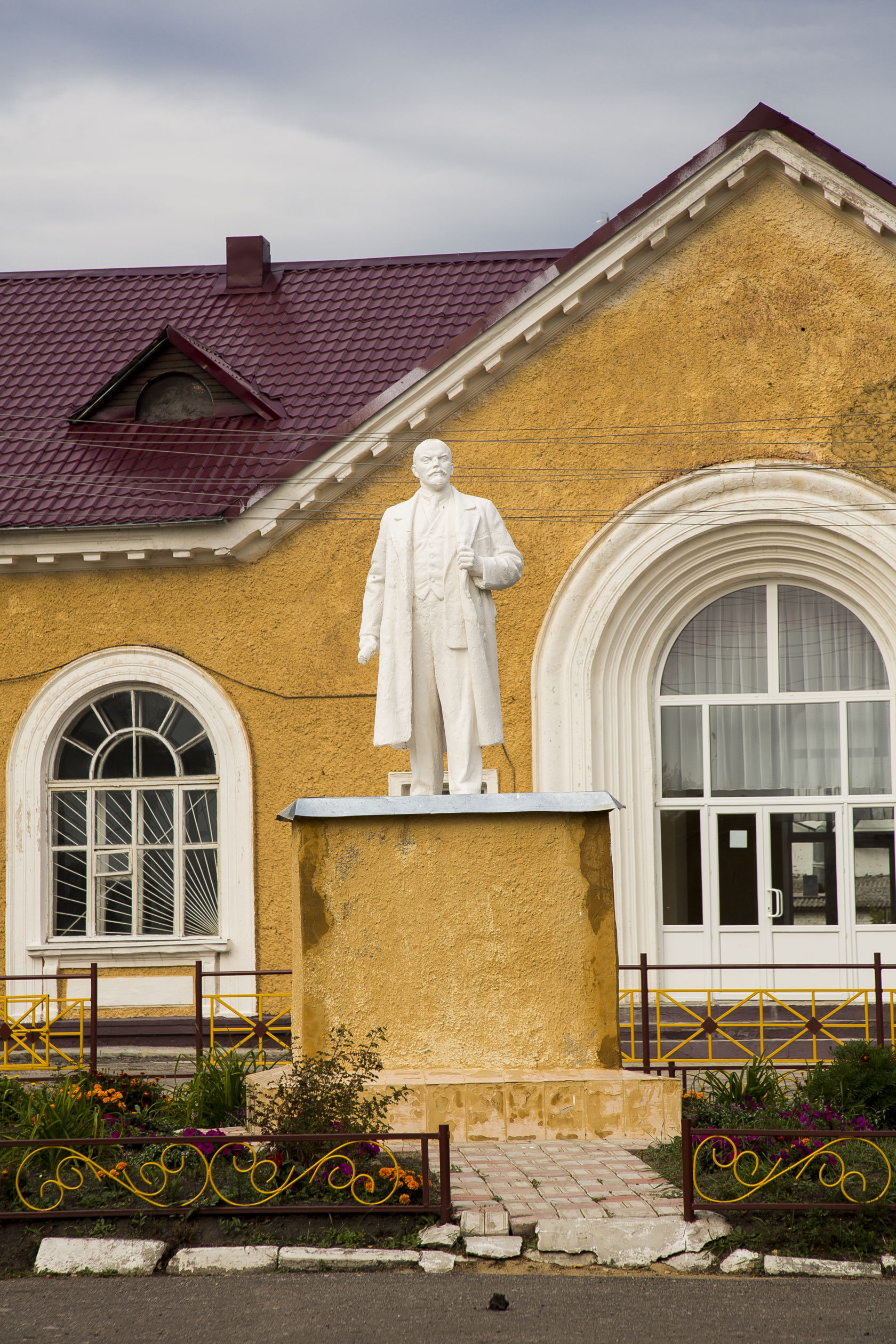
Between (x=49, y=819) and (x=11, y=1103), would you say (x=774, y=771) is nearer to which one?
(x=49, y=819)

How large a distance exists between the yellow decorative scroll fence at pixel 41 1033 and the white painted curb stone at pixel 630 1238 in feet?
17.5

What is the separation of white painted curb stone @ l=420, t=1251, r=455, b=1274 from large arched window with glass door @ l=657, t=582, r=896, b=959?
7689 mm

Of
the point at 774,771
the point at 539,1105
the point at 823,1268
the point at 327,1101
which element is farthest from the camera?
the point at 774,771

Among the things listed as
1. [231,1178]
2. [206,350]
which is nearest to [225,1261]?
[231,1178]

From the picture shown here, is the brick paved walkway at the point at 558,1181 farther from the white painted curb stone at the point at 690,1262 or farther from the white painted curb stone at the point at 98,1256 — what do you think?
the white painted curb stone at the point at 98,1256

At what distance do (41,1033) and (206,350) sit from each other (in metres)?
6.84

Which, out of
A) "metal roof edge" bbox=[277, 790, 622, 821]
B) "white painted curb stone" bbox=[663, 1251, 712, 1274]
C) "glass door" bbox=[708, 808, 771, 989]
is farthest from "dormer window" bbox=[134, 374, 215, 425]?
"white painted curb stone" bbox=[663, 1251, 712, 1274]

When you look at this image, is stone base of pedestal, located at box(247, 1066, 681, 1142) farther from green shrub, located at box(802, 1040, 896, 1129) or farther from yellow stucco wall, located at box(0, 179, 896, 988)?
yellow stucco wall, located at box(0, 179, 896, 988)

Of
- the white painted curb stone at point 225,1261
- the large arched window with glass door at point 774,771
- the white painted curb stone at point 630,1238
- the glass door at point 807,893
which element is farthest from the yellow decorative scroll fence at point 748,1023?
the white painted curb stone at point 225,1261

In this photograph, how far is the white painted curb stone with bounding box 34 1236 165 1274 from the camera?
19.4 ft

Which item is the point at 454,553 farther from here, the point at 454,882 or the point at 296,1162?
the point at 296,1162

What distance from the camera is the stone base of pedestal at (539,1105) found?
24.0 feet

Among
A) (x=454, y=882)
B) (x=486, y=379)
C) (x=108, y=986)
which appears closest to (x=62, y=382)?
(x=486, y=379)

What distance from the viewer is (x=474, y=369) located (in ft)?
42.9
